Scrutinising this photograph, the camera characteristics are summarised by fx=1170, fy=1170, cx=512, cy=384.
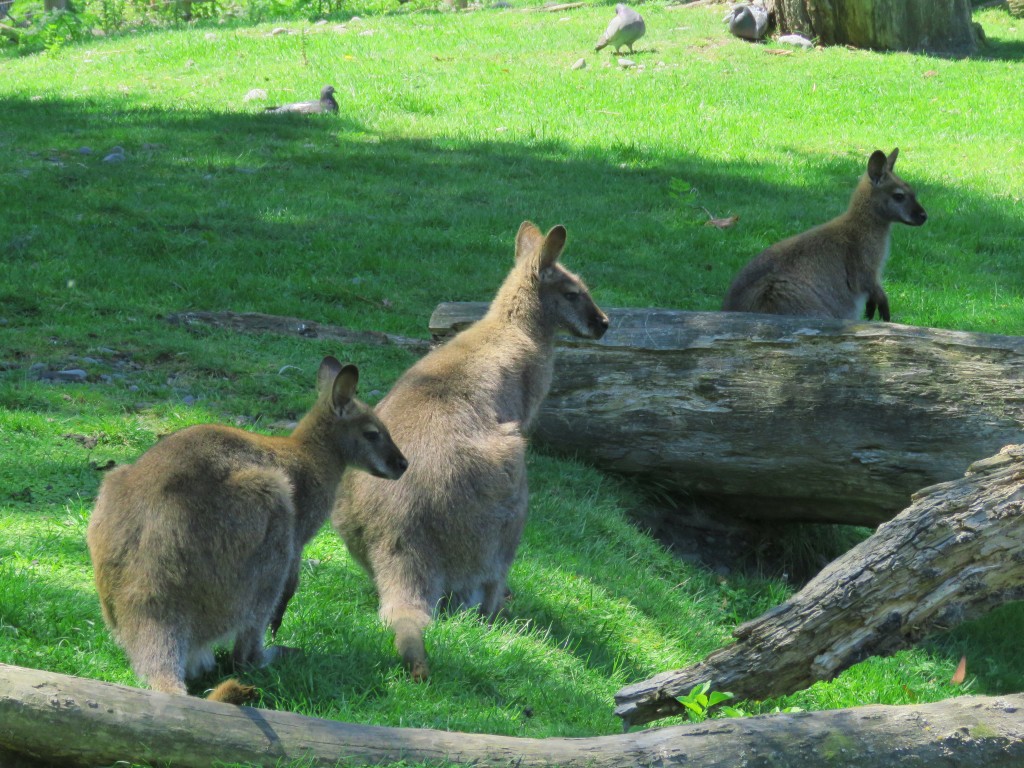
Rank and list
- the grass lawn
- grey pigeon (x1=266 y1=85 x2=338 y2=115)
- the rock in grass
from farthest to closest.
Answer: grey pigeon (x1=266 y1=85 x2=338 y2=115), the rock in grass, the grass lawn

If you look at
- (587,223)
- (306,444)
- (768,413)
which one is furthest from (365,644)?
(587,223)

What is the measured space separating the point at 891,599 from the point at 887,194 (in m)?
6.03

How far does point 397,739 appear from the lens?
365 centimetres

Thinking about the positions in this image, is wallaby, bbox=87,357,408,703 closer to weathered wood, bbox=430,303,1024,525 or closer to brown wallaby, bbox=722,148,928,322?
weathered wood, bbox=430,303,1024,525

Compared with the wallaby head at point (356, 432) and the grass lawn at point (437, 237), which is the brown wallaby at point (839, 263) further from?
the wallaby head at point (356, 432)

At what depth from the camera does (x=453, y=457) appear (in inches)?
216

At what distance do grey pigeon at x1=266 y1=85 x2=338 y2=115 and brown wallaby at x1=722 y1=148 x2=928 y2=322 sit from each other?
7.19m

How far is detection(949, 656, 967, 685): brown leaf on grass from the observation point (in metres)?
6.80

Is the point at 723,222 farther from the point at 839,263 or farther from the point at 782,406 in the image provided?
the point at 782,406

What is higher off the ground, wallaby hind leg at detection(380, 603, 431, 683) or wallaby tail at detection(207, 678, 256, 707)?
wallaby tail at detection(207, 678, 256, 707)

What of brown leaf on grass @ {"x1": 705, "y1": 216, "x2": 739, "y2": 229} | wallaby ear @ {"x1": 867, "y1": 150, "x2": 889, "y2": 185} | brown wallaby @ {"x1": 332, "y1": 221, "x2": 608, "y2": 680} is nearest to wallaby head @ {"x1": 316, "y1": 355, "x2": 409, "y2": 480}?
A: brown wallaby @ {"x1": 332, "y1": 221, "x2": 608, "y2": 680}

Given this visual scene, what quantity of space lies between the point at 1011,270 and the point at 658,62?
7.87 m

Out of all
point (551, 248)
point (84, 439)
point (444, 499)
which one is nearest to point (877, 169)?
point (551, 248)

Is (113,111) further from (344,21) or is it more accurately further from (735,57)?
(735,57)
